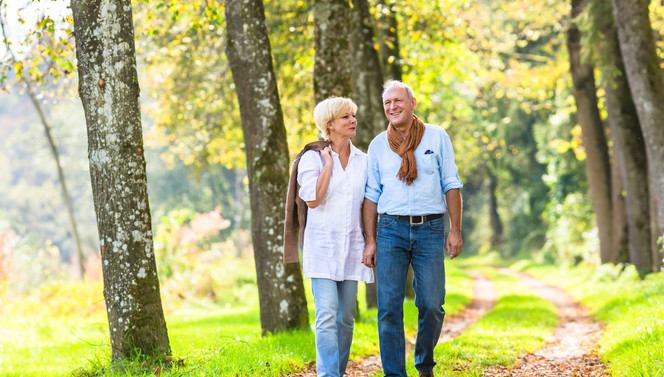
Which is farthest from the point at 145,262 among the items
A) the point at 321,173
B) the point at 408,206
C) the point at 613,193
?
the point at 613,193

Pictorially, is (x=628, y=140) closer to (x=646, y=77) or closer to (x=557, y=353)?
(x=646, y=77)

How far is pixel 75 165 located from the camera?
59.4 metres

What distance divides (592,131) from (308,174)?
16.1m

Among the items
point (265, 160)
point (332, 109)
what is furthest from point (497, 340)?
point (332, 109)

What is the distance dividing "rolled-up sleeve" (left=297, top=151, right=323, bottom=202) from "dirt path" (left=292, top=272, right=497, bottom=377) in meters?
2.18

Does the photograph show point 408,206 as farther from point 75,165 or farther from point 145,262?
point 75,165

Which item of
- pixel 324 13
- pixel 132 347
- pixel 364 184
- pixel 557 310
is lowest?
pixel 557 310

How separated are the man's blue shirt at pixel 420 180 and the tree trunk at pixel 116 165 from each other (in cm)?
220

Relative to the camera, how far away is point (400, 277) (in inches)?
215

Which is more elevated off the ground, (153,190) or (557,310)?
(153,190)

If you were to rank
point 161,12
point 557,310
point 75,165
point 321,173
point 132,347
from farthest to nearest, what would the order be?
point 75,165 < point 557,310 < point 161,12 < point 132,347 < point 321,173

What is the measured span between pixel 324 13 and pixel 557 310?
9176mm

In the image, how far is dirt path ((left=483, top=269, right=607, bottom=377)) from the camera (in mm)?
6874

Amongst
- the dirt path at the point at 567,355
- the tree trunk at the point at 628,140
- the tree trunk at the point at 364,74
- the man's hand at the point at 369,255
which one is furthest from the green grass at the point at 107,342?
the tree trunk at the point at 628,140
